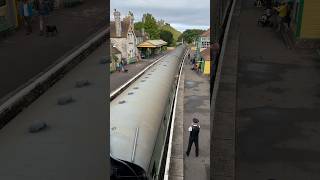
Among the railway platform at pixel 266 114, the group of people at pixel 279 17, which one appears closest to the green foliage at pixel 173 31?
the railway platform at pixel 266 114

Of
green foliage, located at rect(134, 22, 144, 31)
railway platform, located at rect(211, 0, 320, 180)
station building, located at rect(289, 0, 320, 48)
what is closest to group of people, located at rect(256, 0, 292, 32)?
station building, located at rect(289, 0, 320, 48)

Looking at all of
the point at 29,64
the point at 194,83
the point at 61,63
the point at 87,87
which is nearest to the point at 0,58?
the point at 29,64

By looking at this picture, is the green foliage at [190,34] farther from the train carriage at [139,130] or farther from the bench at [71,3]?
the bench at [71,3]

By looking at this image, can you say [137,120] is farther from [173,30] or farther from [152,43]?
[173,30]

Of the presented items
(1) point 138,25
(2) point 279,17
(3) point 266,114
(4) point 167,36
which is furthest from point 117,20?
(2) point 279,17

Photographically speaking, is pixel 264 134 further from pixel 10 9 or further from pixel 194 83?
pixel 10 9

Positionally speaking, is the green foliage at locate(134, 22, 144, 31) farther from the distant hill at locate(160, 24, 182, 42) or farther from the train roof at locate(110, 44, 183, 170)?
the train roof at locate(110, 44, 183, 170)
